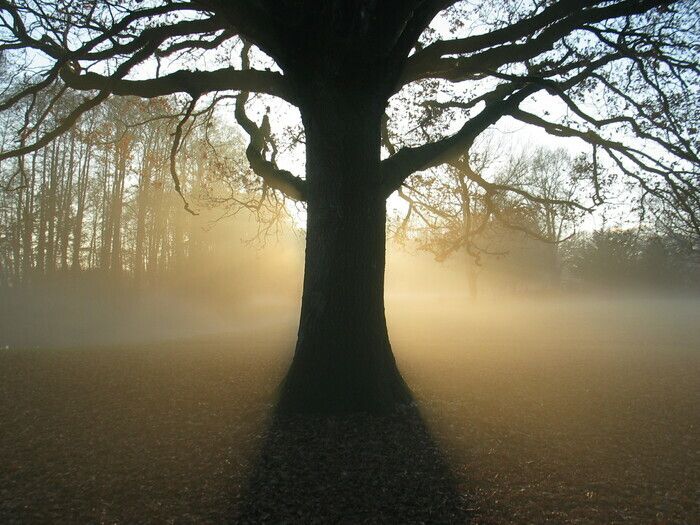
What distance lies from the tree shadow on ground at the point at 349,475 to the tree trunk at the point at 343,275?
335 mm

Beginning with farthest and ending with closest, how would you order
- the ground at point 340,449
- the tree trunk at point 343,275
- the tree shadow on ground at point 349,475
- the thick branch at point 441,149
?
the thick branch at point 441,149 → the tree trunk at point 343,275 → the ground at point 340,449 → the tree shadow on ground at point 349,475

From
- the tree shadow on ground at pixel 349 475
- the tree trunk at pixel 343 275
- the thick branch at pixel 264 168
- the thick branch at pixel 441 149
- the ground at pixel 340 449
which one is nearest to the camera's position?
the tree shadow on ground at pixel 349 475

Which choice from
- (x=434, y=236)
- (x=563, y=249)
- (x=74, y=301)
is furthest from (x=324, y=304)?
(x=563, y=249)

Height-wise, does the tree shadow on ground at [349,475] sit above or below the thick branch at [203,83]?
below

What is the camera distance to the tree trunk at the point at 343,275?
543 cm

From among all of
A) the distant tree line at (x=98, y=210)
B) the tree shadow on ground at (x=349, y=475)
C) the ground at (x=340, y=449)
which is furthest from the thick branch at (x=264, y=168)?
the distant tree line at (x=98, y=210)

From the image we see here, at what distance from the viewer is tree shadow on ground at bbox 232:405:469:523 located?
335 cm

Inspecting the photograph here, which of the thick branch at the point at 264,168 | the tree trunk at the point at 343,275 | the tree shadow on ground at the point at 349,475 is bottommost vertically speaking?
the tree shadow on ground at the point at 349,475

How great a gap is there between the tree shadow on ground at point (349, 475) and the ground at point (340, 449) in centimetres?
2

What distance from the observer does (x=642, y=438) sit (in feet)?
16.7

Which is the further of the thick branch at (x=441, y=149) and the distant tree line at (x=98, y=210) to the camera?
the distant tree line at (x=98, y=210)

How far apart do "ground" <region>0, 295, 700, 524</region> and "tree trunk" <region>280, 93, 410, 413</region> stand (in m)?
0.36

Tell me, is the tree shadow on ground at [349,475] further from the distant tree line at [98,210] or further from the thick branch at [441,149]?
the distant tree line at [98,210]

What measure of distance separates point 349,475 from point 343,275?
2.25 metres
